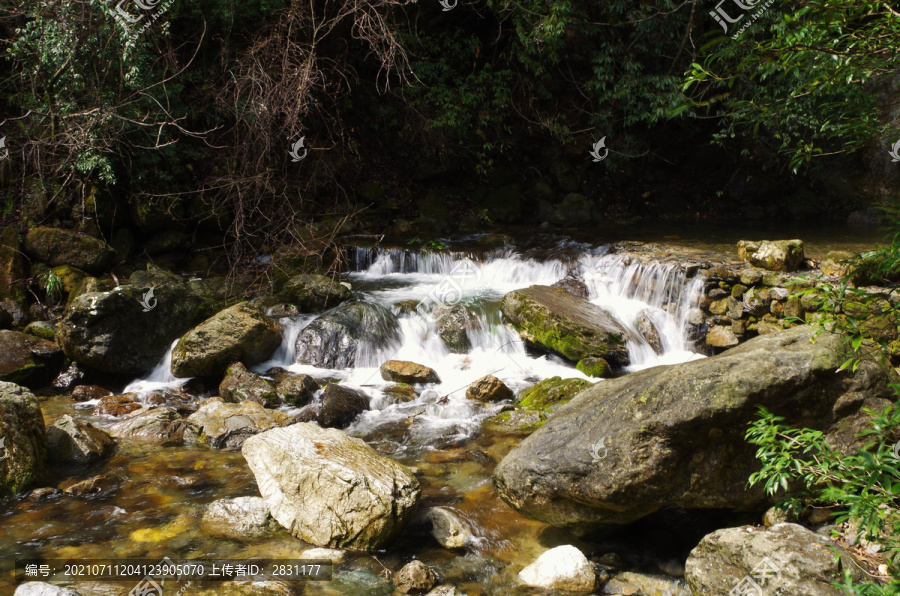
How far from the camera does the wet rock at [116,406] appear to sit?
5.95 m

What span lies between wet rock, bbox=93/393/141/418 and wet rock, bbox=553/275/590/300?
5703 mm

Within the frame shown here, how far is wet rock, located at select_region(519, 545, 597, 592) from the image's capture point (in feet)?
10.6

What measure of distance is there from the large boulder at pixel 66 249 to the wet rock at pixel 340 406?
4.38 metres

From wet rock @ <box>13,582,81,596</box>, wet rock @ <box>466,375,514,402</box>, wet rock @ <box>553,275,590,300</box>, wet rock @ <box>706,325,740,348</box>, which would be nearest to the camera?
wet rock @ <box>13,582,81,596</box>

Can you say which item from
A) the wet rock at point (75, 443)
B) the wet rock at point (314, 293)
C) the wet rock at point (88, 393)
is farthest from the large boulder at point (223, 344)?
the wet rock at point (75, 443)

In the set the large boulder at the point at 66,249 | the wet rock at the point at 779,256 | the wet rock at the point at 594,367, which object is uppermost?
the wet rock at the point at 779,256

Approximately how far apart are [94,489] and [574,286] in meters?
6.54

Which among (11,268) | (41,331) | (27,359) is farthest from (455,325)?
(11,268)

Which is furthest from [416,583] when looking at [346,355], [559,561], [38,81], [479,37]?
[479,37]

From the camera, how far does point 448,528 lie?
3764mm

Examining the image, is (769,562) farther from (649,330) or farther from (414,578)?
(649,330)

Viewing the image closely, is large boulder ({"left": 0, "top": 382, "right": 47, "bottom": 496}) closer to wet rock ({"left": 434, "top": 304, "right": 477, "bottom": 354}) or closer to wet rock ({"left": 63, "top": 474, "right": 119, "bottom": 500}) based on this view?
wet rock ({"left": 63, "top": 474, "right": 119, "bottom": 500})

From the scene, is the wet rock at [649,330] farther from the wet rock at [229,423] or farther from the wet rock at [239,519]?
the wet rock at [239,519]

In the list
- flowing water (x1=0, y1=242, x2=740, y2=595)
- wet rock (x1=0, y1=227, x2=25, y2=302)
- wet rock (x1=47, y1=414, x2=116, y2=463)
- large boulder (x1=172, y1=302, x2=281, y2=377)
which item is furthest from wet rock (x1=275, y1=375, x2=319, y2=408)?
wet rock (x1=0, y1=227, x2=25, y2=302)
